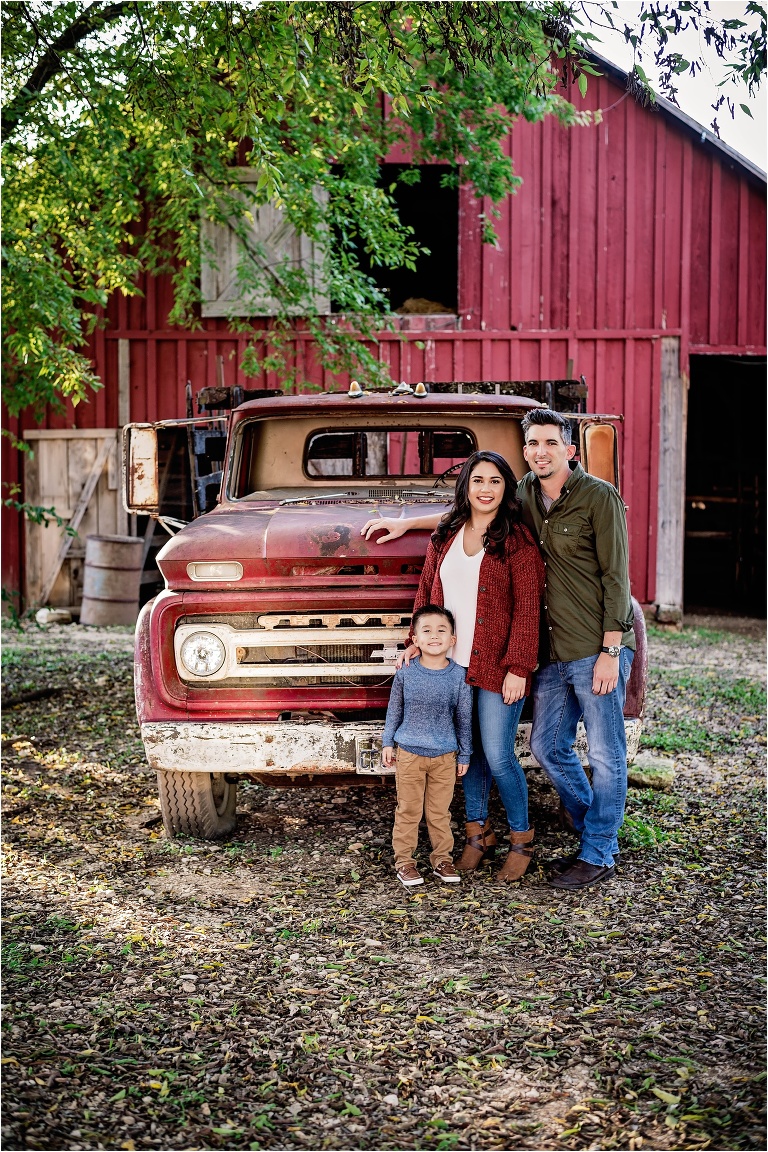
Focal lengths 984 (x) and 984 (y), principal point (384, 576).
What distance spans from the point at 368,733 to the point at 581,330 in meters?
8.85

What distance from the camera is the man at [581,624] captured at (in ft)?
13.2

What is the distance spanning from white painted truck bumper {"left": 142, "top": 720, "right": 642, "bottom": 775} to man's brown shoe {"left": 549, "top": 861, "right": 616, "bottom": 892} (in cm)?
87

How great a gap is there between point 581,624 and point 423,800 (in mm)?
1018

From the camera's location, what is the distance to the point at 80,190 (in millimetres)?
7363

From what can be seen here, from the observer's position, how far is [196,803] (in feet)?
15.0

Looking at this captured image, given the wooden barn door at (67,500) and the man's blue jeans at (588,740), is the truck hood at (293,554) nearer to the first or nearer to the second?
the man's blue jeans at (588,740)

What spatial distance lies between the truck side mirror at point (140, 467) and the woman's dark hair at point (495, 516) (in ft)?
5.48

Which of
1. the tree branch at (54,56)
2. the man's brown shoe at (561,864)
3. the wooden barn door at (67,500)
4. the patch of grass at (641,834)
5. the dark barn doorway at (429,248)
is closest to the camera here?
the man's brown shoe at (561,864)

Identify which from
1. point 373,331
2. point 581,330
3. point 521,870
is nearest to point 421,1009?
point 521,870

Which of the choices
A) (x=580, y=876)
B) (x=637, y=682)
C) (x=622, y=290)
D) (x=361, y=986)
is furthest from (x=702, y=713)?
(x=622, y=290)

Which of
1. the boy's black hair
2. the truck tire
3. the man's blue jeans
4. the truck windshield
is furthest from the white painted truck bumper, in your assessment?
the truck windshield

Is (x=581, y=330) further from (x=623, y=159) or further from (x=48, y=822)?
(x=48, y=822)

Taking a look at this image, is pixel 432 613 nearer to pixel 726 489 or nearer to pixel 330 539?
pixel 330 539

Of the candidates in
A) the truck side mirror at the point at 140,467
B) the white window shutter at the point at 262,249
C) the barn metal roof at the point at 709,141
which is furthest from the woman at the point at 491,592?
the barn metal roof at the point at 709,141
